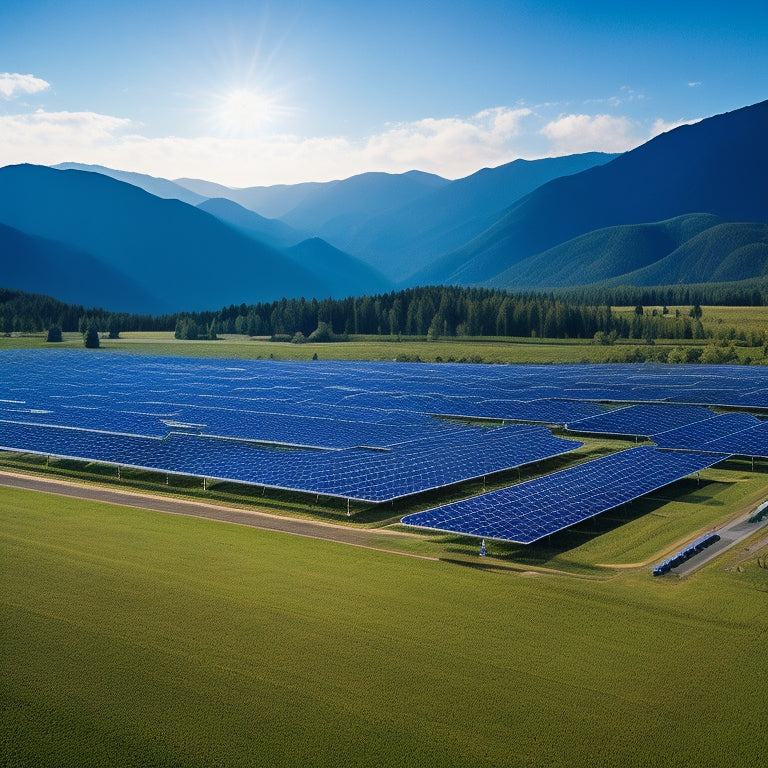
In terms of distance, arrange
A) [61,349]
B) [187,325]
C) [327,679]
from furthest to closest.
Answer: [187,325] → [61,349] → [327,679]

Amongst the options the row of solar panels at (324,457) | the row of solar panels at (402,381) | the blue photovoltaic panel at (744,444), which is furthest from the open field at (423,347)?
the row of solar panels at (324,457)

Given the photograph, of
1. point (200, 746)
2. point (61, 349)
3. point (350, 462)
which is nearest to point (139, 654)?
point (200, 746)

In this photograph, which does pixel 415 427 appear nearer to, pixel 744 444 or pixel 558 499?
pixel 744 444

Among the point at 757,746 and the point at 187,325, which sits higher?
the point at 187,325

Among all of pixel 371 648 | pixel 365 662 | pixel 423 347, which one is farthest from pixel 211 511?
pixel 423 347

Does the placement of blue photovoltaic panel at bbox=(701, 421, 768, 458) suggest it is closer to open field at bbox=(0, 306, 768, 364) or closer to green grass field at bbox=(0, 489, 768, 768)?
green grass field at bbox=(0, 489, 768, 768)

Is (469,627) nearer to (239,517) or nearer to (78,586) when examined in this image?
(78,586)

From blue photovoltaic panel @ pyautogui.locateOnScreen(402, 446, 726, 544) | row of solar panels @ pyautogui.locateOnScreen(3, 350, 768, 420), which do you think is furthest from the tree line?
blue photovoltaic panel @ pyautogui.locateOnScreen(402, 446, 726, 544)
